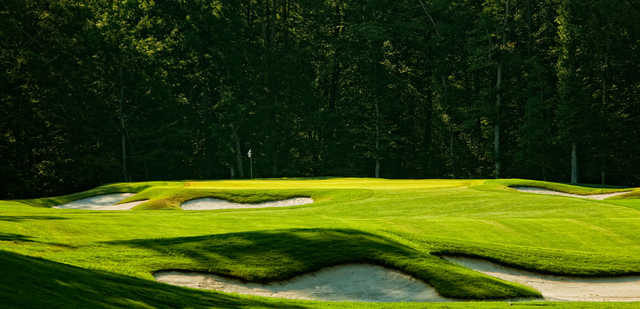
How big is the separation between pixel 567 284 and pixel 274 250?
650cm

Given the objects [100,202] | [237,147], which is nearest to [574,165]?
[237,147]

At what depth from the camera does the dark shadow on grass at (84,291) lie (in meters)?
6.57

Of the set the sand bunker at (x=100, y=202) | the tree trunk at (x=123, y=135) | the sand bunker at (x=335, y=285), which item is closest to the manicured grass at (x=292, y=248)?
the sand bunker at (x=335, y=285)

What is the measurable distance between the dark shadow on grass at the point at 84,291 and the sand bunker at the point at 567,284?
591cm

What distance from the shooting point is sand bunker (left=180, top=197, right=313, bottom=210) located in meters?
26.1

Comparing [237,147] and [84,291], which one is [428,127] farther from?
[84,291]

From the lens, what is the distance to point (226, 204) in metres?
26.4

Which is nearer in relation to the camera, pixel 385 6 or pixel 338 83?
pixel 385 6

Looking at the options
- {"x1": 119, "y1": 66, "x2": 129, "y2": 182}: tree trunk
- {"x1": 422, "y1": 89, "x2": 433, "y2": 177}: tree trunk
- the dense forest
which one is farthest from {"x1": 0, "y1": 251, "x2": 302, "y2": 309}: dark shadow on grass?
{"x1": 422, "y1": 89, "x2": 433, "y2": 177}: tree trunk

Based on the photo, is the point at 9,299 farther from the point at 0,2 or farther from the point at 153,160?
the point at 153,160

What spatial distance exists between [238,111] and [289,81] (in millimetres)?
6704

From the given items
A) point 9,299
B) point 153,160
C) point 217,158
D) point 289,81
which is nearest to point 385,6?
point 289,81

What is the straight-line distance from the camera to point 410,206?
24.4m

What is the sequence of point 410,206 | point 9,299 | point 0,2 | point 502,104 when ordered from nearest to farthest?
point 9,299
point 410,206
point 0,2
point 502,104
